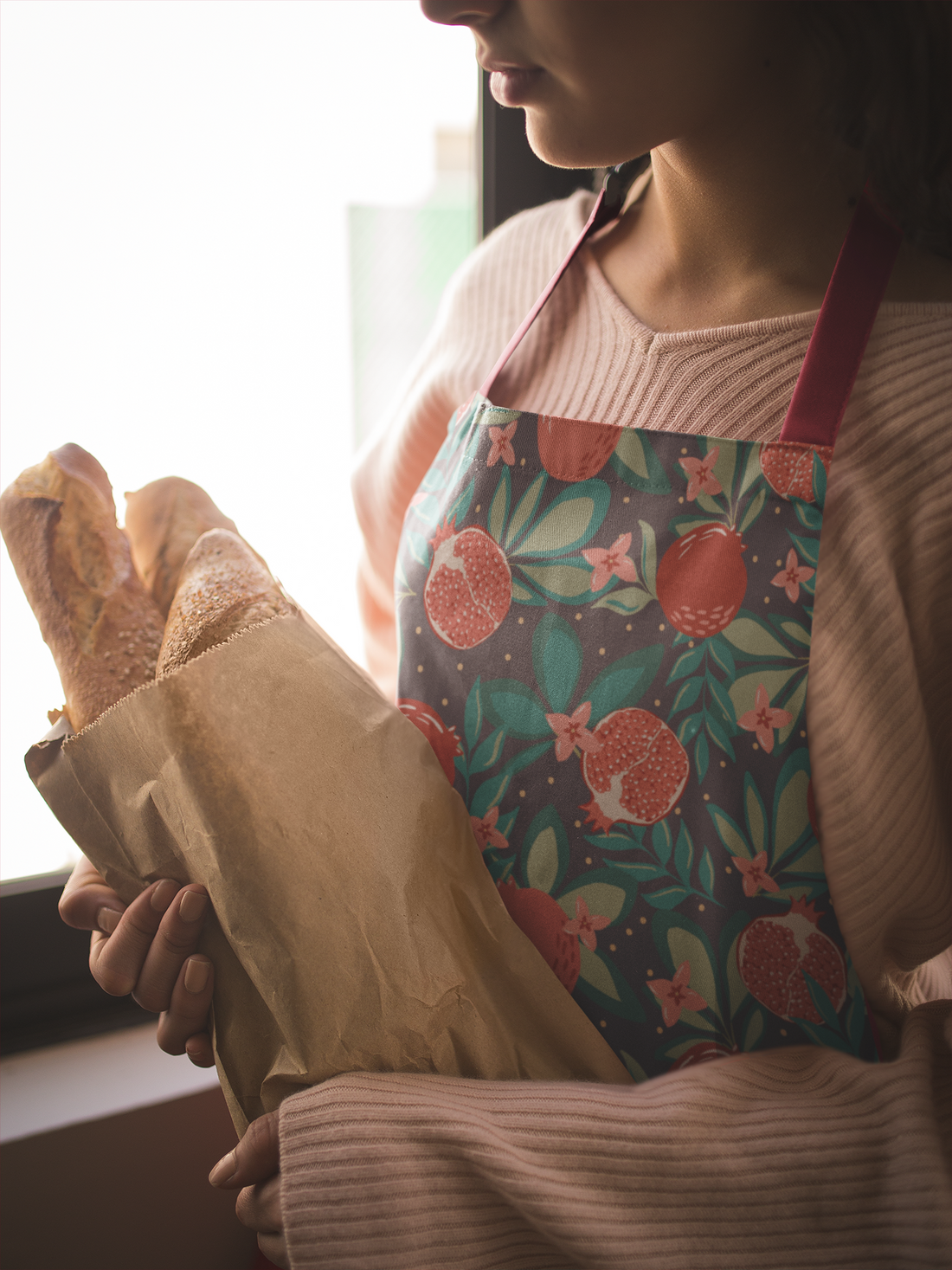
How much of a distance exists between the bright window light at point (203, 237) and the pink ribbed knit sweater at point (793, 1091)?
1.69 feet

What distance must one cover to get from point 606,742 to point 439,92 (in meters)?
→ 0.90

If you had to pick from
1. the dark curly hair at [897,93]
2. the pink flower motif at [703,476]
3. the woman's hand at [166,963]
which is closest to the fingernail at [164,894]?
the woman's hand at [166,963]

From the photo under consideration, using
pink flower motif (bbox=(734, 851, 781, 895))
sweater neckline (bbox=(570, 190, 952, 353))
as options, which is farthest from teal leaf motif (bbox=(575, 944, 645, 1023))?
sweater neckline (bbox=(570, 190, 952, 353))

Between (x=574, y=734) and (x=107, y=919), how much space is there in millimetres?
365

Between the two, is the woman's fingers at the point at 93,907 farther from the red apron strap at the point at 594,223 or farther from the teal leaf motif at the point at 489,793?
the red apron strap at the point at 594,223

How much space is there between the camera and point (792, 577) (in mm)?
517

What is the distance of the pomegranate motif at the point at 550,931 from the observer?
1.84 ft

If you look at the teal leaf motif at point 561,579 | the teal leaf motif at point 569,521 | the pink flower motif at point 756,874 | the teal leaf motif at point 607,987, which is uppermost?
the teal leaf motif at point 569,521

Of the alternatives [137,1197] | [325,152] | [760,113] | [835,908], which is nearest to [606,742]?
[835,908]

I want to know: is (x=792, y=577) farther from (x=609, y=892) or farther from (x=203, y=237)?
(x=203, y=237)

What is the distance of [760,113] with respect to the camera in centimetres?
56

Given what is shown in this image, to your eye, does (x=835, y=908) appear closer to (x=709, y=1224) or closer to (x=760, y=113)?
(x=709, y=1224)

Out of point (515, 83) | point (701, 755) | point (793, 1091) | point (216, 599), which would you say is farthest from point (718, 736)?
point (515, 83)

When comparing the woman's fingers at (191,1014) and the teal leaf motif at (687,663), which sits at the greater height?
the teal leaf motif at (687,663)
